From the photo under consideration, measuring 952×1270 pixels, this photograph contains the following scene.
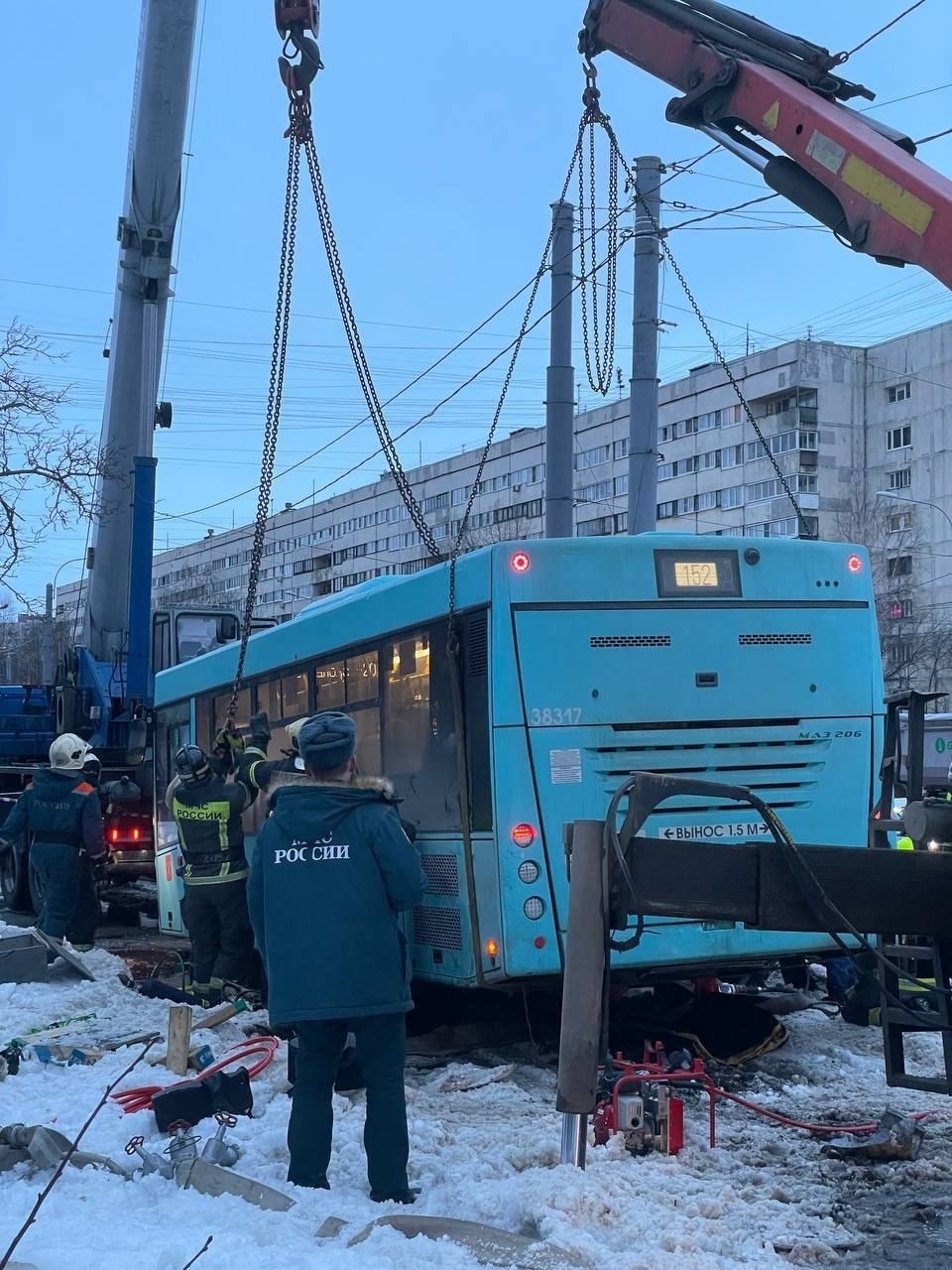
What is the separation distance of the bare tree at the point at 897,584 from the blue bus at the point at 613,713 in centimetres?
4199

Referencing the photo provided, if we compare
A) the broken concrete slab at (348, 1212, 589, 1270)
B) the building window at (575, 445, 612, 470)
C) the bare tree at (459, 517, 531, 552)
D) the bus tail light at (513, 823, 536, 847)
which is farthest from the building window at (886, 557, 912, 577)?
the broken concrete slab at (348, 1212, 589, 1270)

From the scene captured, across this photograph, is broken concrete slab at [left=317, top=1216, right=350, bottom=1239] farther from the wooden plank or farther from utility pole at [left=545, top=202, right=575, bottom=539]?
utility pole at [left=545, top=202, right=575, bottom=539]

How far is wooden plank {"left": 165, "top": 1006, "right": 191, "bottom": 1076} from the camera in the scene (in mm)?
7148

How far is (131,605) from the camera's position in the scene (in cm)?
1688

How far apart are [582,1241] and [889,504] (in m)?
57.9

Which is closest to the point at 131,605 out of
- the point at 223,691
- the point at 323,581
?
the point at 223,691

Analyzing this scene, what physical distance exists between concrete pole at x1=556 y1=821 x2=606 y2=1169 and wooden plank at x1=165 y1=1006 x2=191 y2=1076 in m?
2.98

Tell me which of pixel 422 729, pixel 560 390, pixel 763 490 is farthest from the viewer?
pixel 763 490

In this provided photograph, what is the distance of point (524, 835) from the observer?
25.4 ft

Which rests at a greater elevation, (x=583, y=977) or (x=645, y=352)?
(x=645, y=352)

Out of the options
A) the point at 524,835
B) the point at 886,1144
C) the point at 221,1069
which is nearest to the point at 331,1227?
the point at 221,1069

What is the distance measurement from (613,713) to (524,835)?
2.73ft

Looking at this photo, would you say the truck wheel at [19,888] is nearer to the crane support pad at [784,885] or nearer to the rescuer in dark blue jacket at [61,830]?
the rescuer in dark blue jacket at [61,830]

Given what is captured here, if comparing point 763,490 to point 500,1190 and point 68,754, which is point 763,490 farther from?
point 500,1190
